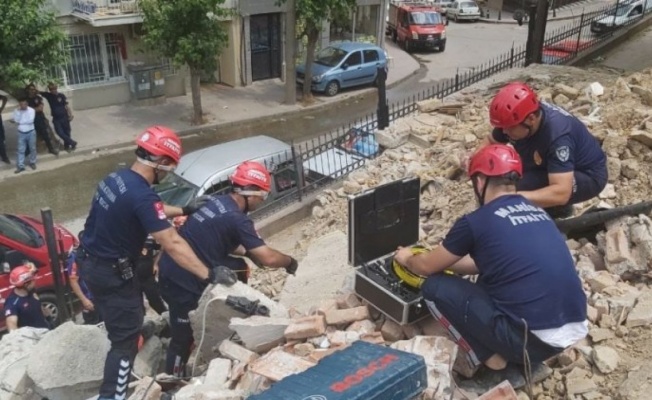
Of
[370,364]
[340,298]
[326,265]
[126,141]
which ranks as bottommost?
→ [126,141]

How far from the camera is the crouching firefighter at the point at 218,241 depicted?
509 centimetres

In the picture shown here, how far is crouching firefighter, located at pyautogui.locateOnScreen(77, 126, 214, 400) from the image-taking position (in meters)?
4.65

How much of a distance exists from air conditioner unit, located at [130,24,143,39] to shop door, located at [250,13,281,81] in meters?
3.86

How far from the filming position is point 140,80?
18.0 m

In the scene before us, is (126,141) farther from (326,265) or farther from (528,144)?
(528,144)

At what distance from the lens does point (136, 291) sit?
5.06 meters

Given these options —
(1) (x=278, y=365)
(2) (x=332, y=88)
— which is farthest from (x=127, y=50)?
(1) (x=278, y=365)

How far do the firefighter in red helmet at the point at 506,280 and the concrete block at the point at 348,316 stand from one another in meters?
0.82

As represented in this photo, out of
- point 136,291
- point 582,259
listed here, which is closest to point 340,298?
point 136,291

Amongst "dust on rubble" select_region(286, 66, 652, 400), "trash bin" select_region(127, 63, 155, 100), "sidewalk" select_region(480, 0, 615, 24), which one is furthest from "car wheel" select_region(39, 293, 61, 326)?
"sidewalk" select_region(480, 0, 615, 24)

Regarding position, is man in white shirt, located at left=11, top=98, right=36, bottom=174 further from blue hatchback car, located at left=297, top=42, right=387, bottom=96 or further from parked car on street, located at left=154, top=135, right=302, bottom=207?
blue hatchback car, located at left=297, top=42, right=387, bottom=96

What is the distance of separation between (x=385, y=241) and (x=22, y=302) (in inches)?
158

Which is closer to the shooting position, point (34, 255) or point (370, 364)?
point (370, 364)

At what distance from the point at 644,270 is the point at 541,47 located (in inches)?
448
